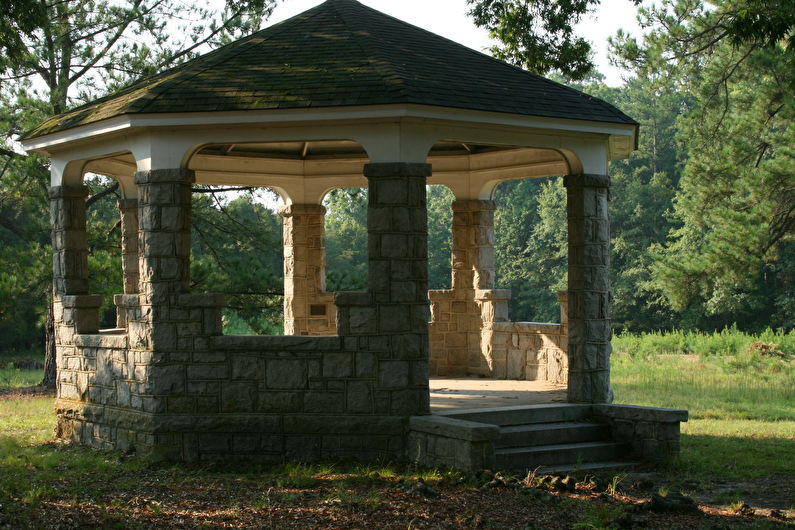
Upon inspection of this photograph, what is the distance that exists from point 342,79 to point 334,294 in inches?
87.5

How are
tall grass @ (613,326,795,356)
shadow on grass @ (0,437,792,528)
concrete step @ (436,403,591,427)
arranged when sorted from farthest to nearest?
tall grass @ (613,326,795,356)
concrete step @ (436,403,591,427)
shadow on grass @ (0,437,792,528)

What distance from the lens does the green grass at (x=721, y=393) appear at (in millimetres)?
10234

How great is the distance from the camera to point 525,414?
9.59 meters

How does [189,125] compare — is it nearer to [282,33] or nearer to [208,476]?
[282,33]

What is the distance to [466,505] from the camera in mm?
7434

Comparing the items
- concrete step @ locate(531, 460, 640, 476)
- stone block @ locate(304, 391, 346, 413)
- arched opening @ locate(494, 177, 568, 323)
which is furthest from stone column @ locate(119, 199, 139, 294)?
arched opening @ locate(494, 177, 568, 323)

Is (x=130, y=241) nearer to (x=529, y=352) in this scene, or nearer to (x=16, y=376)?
(x=529, y=352)

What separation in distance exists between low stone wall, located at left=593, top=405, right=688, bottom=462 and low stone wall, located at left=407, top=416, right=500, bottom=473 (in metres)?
1.99

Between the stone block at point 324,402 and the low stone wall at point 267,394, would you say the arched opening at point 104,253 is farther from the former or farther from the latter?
the stone block at point 324,402

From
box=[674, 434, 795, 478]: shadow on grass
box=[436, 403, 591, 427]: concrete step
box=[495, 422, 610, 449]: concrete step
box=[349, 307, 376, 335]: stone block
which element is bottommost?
box=[674, 434, 795, 478]: shadow on grass

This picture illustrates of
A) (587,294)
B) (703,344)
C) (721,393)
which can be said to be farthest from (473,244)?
(703,344)

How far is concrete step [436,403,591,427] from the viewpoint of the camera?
367 inches

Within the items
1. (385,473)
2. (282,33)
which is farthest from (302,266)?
(385,473)

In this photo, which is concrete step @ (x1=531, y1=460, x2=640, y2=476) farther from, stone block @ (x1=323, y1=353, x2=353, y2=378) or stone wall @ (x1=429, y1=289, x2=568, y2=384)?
stone wall @ (x1=429, y1=289, x2=568, y2=384)
